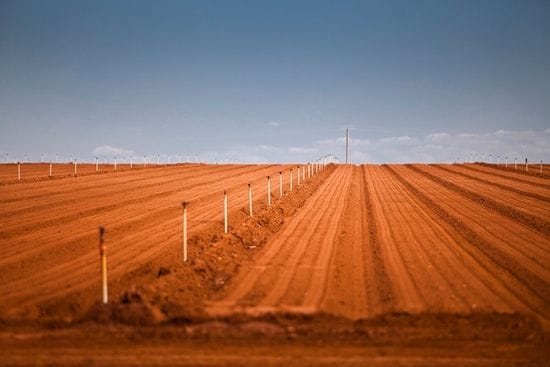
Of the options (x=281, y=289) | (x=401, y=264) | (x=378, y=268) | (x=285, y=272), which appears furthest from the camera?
(x=401, y=264)

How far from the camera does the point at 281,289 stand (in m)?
Result: 9.27

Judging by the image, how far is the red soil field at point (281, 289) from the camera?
689 cm

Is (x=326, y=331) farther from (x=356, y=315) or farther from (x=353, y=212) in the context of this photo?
(x=353, y=212)

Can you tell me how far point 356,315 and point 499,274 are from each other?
437 centimetres

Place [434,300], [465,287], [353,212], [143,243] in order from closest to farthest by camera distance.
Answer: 1. [434,300]
2. [465,287]
3. [143,243]
4. [353,212]

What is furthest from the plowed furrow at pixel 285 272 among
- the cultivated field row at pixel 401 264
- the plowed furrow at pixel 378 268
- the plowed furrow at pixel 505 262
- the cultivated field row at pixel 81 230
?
the plowed furrow at pixel 505 262

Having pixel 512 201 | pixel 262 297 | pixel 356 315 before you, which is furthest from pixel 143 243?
pixel 512 201

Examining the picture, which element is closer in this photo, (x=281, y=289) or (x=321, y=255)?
(x=281, y=289)

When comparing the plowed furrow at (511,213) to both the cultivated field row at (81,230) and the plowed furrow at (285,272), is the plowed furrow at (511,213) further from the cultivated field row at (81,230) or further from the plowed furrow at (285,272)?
the cultivated field row at (81,230)

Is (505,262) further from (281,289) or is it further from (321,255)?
(281,289)

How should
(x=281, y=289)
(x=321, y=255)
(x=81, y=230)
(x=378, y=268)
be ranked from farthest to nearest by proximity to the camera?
1. (x=81, y=230)
2. (x=321, y=255)
3. (x=378, y=268)
4. (x=281, y=289)

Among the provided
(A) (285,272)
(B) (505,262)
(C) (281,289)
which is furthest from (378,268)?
(B) (505,262)

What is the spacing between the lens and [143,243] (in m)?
14.1

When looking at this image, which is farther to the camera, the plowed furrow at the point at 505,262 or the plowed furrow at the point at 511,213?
the plowed furrow at the point at 511,213
